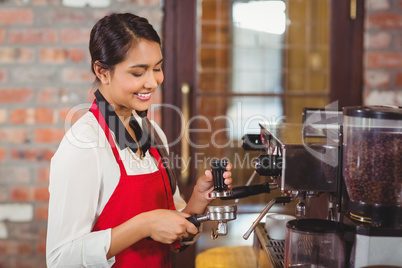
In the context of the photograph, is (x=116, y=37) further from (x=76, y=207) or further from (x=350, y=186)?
(x=350, y=186)

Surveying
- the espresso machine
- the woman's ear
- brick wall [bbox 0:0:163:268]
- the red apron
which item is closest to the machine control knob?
the espresso machine

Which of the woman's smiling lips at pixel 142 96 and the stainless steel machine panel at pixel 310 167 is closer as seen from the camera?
the stainless steel machine panel at pixel 310 167

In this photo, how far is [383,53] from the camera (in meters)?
2.06

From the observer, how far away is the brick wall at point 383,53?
2.04 m

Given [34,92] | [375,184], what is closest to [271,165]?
[375,184]

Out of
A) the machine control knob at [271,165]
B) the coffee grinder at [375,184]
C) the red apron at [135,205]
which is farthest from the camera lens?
the red apron at [135,205]

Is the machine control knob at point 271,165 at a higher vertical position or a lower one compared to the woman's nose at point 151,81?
lower

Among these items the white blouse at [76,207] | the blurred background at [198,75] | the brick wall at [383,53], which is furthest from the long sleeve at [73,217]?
the brick wall at [383,53]

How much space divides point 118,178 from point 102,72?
0.26 metres

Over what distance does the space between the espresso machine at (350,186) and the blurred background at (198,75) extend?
3.66ft

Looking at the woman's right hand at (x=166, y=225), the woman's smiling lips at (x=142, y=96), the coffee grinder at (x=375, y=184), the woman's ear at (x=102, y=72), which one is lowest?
the woman's right hand at (x=166, y=225)

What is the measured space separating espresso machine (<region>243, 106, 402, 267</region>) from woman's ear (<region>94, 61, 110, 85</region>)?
434mm

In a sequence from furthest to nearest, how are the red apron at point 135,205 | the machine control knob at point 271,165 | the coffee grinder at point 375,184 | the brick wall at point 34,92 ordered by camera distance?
the brick wall at point 34,92 < the red apron at point 135,205 < the machine control knob at point 271,165 < the coffee grinder at point 375,184

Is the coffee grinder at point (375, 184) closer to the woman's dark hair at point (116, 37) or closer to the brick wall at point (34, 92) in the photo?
the woman's dark hair at point (116, 37)
